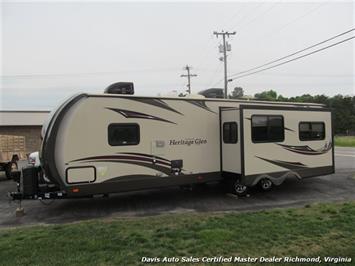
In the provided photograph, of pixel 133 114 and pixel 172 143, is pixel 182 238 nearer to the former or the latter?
pixel 172 143

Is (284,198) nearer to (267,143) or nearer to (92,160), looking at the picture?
(267,143)

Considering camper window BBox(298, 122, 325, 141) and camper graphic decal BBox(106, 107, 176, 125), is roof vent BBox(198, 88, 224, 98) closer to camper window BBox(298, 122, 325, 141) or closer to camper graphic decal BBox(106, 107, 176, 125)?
camper graphic decal BBox(106, 107, 176, 125)

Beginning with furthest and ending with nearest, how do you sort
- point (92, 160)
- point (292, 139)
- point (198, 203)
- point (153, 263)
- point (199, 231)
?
point (292, 139), point (198, 203), point (92, 160), point (199, 231), point (153, 263)

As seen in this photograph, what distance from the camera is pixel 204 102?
9602 millimetres

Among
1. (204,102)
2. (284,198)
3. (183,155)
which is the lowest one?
(284,198)

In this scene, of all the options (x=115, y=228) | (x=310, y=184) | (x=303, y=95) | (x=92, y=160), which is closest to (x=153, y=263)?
(x=115, y=228)

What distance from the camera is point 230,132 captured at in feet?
31.2

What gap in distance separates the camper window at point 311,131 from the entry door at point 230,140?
249 cm

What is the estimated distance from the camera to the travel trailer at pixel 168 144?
307 inches

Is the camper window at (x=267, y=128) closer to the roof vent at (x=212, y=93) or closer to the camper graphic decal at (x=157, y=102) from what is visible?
the roof vent at (x=212, y=93)

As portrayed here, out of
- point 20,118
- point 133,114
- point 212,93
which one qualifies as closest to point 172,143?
point 133,114

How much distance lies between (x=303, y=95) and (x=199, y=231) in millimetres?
83734

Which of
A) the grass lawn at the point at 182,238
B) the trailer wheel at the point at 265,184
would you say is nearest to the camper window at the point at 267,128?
the trailer wheel at the point at 265,184

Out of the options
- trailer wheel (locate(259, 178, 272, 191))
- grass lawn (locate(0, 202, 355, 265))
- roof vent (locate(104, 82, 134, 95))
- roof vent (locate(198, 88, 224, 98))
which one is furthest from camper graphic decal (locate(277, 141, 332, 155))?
roof vent (locate(104, 82, 134, 95))
